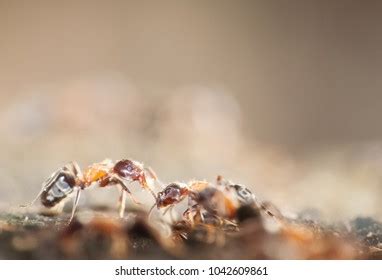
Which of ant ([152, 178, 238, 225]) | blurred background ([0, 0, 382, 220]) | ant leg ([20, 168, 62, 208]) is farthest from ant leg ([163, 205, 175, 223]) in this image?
ant leg ([20, 168, 62, 208])

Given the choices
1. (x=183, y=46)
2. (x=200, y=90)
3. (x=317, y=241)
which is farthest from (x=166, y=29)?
(x=317, y=241)

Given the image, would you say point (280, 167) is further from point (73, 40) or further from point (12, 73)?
point (12, 73)

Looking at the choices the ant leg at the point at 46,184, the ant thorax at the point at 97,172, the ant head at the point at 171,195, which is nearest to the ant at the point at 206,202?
the ant head at the point at 171,195

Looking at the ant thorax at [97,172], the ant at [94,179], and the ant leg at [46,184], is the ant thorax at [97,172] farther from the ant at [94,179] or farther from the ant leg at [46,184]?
the ant leg at [46,184]

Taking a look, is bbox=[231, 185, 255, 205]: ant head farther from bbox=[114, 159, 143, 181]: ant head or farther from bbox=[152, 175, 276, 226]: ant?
bbox=[114, 159, 143, 181]: ant head

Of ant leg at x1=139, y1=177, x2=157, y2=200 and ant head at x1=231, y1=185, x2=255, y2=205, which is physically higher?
ant leg at x1=139, y1=177, x2=157, y2=200

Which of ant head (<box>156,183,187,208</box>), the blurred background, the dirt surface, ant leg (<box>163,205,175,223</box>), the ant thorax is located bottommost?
the dirt surface
